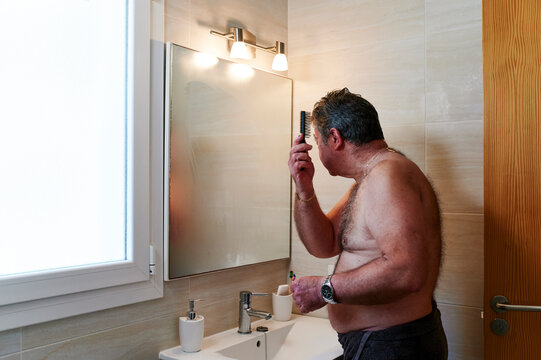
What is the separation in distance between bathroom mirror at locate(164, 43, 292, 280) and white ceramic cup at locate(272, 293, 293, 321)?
165mm

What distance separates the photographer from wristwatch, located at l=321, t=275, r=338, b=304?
1315mm

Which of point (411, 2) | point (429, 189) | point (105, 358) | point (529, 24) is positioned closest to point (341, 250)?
point (429, 189)

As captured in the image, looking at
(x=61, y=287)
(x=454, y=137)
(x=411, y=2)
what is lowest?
(x=61, y=287)

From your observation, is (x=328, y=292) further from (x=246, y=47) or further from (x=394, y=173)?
(x=246, y=47)

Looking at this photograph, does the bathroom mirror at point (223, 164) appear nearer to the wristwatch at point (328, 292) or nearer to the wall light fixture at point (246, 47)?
the wall light fixture at point (246, 47)

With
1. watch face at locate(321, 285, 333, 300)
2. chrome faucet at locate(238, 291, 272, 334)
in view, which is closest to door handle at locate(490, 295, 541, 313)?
watch face at locate(321, 285, 333, 300)

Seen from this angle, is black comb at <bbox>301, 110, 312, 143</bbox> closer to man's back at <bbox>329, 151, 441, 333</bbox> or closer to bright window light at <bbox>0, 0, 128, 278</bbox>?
man's back at <bbox>329, 151, 441, 333</bbox>

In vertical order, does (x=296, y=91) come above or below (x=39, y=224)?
above

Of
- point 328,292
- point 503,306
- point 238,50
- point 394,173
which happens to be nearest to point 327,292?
point 328,292

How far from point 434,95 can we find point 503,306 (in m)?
0.77

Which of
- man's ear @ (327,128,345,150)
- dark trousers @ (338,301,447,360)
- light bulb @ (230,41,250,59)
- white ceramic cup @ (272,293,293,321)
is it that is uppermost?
light bulb @ (230,41,250,59)

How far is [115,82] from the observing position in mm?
1532

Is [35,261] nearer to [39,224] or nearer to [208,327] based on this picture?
[39,224]

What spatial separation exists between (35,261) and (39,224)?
97 millimetres
